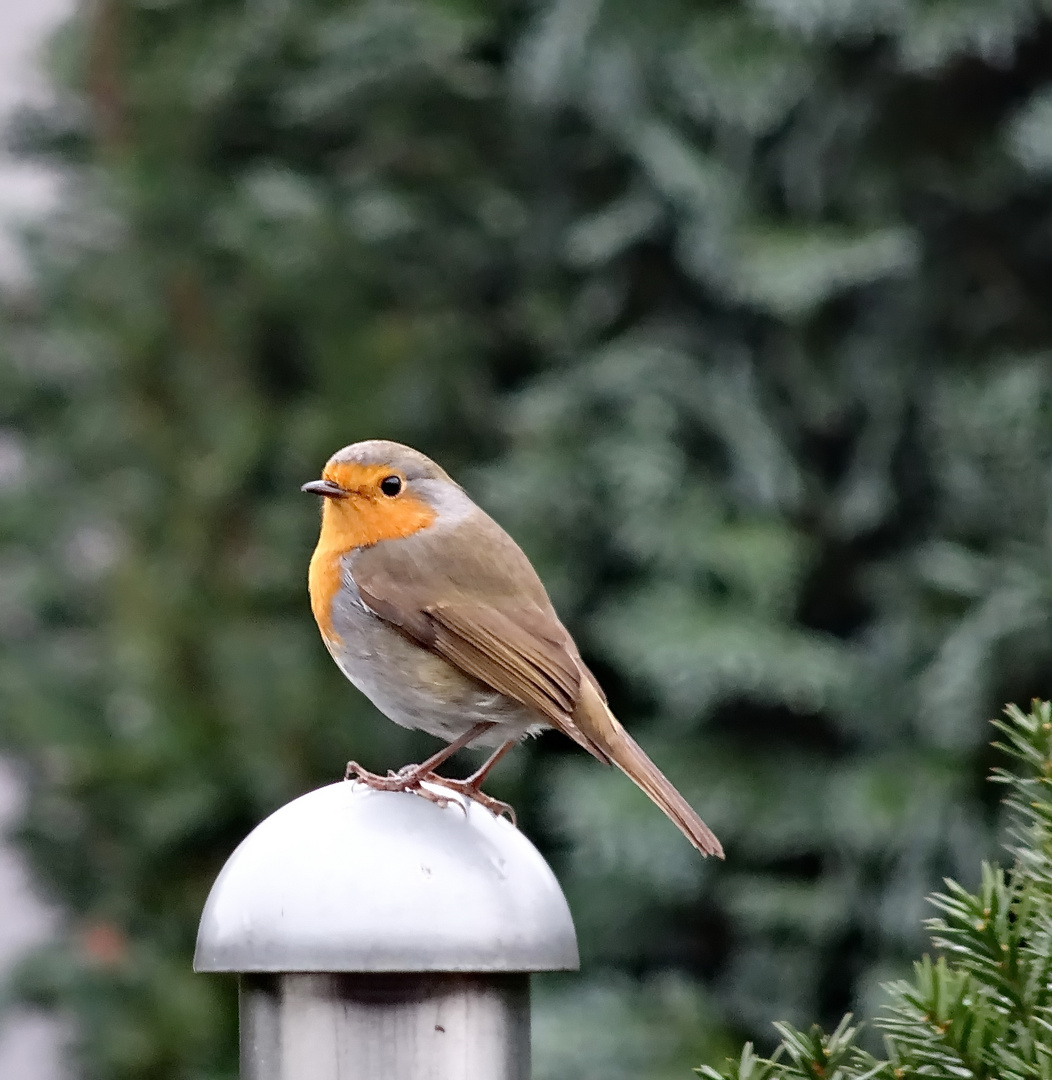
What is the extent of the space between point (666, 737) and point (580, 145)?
142 centimetres

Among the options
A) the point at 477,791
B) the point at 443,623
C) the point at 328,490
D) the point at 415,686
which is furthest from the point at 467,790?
the point at 328,490

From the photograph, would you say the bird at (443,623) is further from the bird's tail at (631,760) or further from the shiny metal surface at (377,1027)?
the shiny metal surface at (377,1027)

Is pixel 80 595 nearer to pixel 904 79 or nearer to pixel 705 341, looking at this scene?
pixel 705 341

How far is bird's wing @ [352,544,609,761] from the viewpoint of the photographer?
203 cm

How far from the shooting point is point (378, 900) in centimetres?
121

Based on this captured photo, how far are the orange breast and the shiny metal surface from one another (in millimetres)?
1005

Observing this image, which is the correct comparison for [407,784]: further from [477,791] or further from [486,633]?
[486,633]

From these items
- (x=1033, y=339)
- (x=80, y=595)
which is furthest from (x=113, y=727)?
(x=1033, y=339)

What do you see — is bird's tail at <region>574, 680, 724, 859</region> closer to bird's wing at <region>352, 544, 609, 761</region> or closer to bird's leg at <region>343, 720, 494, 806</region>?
bird's wing at <region>352, 544, 609, 761</region>

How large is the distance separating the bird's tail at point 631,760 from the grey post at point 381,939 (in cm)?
60

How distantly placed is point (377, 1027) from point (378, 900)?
13cm

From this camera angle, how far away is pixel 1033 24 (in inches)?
134

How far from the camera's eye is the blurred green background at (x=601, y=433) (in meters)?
3.30

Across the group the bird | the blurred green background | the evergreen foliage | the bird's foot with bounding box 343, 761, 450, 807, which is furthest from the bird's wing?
the blurred green background
